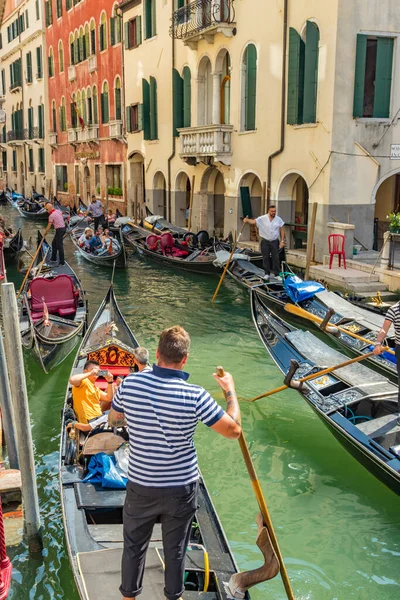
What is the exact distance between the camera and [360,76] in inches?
371

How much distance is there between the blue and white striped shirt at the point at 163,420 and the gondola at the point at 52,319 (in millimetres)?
3810

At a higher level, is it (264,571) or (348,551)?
(264,571)

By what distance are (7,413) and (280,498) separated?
1663 millimetres

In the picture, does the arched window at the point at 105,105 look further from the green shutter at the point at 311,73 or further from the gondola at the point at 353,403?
the gondola at the point at 353,403

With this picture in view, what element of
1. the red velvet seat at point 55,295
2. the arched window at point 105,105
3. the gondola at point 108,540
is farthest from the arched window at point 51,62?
the gondola at point 108,540

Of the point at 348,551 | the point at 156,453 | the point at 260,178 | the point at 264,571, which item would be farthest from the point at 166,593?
the point at 260,178

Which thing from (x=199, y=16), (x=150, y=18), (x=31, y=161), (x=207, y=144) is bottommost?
(x=31, y=161)

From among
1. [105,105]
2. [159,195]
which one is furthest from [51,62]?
[159,195]

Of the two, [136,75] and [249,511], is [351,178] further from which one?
[136,75]

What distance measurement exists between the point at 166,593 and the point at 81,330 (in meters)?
4.19

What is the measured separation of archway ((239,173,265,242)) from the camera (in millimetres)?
12383

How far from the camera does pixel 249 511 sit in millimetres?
3840

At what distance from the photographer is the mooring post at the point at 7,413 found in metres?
3.80

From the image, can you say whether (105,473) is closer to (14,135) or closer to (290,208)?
(290,208)
